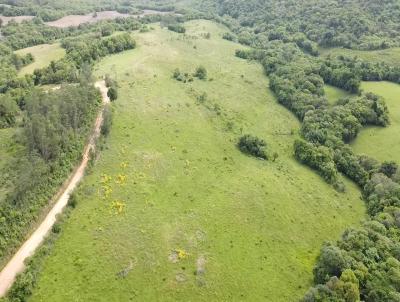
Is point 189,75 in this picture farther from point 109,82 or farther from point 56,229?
point 56,229

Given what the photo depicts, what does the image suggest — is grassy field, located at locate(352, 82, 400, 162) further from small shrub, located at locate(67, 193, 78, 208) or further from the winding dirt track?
small shrub, located at locate(67, 193, 78, 208)

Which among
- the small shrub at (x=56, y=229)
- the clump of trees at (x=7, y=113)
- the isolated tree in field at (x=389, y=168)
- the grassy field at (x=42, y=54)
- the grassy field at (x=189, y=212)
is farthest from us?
the grassy field at (x=42, y=54)

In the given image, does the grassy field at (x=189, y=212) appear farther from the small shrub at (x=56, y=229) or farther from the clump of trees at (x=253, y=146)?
the clump of trees at (x=253, y=146)

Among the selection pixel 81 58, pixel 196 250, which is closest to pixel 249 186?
pixel 196 250

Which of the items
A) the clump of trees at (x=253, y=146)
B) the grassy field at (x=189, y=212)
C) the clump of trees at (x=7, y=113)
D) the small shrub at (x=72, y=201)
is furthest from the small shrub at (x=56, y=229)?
the clump of trees at (x=253, y=146)

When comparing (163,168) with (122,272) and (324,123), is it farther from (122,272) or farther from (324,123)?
(324,123)

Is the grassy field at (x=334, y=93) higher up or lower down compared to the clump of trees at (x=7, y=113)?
lower down
